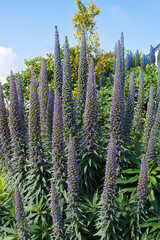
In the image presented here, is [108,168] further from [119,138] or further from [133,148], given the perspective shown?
[133,148]

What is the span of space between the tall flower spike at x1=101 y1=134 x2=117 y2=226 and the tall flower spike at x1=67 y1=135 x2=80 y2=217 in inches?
16.7

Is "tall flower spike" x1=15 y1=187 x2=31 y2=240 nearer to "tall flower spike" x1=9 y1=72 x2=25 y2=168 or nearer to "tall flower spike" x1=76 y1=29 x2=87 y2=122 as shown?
"tall flower spike" x1=9 y1=72 x2=25 y2=168

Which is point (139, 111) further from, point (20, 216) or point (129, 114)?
point (20, 216)

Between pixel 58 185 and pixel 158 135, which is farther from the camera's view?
pixel 158 135

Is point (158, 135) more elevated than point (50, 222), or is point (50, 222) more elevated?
point (158, 135)

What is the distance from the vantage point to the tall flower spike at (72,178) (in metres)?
2.90

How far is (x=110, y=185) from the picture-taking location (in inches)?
110

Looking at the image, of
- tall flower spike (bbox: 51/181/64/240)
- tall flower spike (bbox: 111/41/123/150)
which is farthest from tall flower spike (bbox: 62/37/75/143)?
tall flower spike (bbox: 51/181/64/240)

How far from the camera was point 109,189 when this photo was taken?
279 centimetres

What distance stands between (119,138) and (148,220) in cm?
142

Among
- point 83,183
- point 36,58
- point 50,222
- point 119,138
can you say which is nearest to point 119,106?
point 119,138

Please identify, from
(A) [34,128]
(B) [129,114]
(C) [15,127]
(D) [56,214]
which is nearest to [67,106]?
(A) [34,128]

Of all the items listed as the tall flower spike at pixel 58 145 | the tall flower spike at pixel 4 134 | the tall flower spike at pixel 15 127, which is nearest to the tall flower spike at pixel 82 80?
the tall flower spike at pixel 58 145

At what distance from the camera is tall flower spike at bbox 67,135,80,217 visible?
2898 mm
